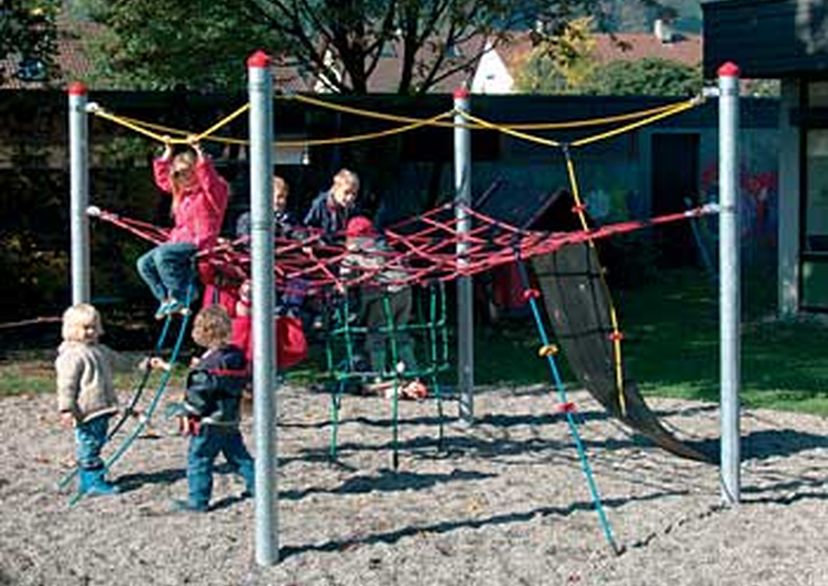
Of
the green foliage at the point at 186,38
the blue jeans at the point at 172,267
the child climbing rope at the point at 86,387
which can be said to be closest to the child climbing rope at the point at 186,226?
the blue jeans at the point at 172,267

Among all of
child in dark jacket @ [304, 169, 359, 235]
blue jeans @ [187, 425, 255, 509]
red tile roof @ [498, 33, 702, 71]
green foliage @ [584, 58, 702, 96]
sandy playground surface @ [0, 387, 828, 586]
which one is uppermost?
red tile roof @ [498, 33, 702, 71]

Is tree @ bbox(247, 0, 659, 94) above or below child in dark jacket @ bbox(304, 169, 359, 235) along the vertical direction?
above

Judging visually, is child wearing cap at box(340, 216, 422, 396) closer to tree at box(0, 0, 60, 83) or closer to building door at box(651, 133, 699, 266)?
tree at box(0, 0, 60, 83)

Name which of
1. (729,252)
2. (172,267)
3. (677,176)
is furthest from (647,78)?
(729,252)

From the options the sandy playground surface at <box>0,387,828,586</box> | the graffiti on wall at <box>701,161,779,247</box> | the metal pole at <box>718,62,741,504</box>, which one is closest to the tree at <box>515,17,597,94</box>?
the graffiti on wall at <box>701,161,779,247</box>

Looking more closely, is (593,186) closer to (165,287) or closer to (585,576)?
(165,287)

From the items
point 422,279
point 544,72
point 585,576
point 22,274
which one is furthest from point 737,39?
point 544,72

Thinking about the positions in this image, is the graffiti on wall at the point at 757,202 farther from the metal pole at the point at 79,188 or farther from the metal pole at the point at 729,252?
the metal pole at the point at 729,252

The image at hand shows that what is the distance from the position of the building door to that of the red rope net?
54.4 feet

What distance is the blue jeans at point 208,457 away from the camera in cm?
790

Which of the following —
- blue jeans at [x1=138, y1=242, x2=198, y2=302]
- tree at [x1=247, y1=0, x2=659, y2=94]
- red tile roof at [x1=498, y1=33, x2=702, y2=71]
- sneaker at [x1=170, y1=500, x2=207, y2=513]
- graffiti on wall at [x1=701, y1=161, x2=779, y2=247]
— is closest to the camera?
sneaker at [x1=170, y1=500, x2=207, y2=513]

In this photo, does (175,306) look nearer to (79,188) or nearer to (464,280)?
(79,188)

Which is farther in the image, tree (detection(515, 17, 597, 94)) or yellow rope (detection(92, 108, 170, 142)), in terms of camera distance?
tree (detection(515, 17, 597, 94))

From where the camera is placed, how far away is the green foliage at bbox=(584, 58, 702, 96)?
55594 millimetres
